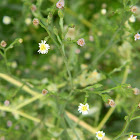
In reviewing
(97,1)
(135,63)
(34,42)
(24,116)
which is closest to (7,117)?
(24,116)

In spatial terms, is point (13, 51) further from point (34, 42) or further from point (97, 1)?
point (97, 1)

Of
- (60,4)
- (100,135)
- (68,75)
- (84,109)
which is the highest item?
(68,75)

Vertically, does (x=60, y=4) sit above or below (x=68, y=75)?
below

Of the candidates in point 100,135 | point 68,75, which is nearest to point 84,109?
point 100,135

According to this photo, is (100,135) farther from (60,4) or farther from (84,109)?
(60,4)

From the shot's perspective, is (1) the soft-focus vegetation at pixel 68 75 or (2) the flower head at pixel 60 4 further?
(1) the soft-focus vegetation at pixel 68 75

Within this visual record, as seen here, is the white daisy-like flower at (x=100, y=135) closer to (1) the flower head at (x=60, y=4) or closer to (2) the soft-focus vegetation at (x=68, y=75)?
(2) the soft-focus vegetation at (x=68, y=75)

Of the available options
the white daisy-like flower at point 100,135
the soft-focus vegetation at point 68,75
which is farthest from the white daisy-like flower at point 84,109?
the soft-focus vegetation at point 68,75

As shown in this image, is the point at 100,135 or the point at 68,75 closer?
the point at 100,135

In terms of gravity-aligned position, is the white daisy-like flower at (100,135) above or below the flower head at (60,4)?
below

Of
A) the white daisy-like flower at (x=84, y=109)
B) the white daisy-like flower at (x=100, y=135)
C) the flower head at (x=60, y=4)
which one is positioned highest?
the flower head at (x=60, y=4)

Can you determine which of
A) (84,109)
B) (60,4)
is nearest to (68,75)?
(84,109)
